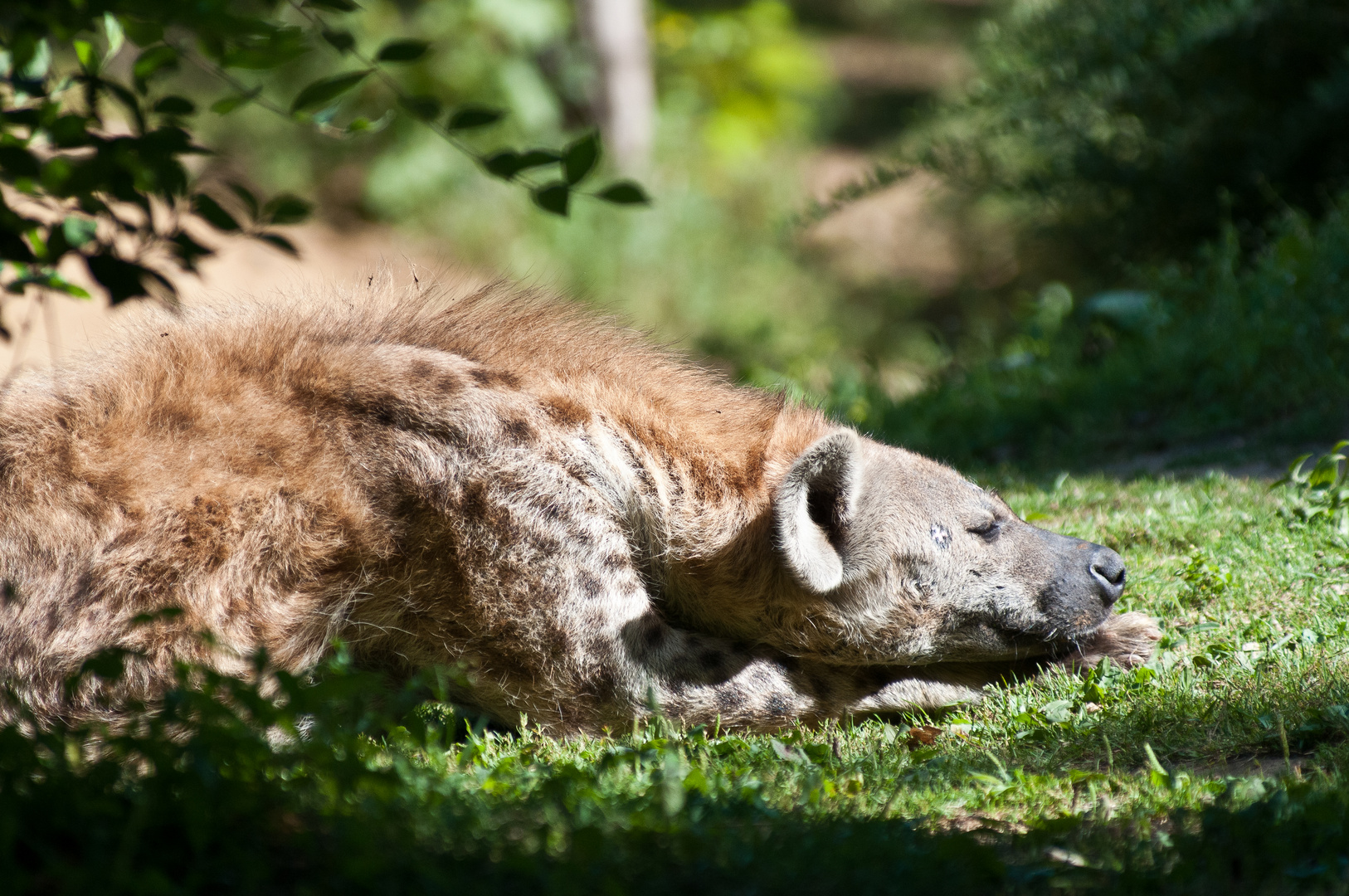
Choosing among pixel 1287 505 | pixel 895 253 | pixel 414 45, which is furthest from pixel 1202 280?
pixel 895 253

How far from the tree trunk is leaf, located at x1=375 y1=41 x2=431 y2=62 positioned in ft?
36.2

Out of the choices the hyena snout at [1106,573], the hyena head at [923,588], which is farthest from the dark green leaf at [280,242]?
the hyena snout at [1106,573]

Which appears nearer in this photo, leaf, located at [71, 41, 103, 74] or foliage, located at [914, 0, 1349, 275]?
leaf, located at [71, 41, 103, 74]

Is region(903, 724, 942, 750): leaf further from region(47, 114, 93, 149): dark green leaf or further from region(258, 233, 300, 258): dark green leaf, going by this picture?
region(47, 114, 93, 149): dark green leaf

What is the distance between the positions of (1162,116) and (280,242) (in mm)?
7080

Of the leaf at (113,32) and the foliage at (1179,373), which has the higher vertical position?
the leaf at (113,32)

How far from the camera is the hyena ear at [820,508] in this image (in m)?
3.42

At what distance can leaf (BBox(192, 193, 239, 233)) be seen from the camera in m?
2.71

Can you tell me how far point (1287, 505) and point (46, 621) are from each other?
166 inches

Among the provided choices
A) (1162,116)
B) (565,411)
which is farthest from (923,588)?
(1162,116)

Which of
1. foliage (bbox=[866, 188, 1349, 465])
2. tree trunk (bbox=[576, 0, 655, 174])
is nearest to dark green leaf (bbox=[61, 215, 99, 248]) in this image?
foliage (bbox=[866, 188, 1349, 465])

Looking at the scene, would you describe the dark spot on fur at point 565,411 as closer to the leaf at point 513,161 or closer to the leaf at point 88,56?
the leaf at point 513,161

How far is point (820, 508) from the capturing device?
368 centimetres

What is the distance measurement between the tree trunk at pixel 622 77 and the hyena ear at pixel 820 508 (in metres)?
10.6
